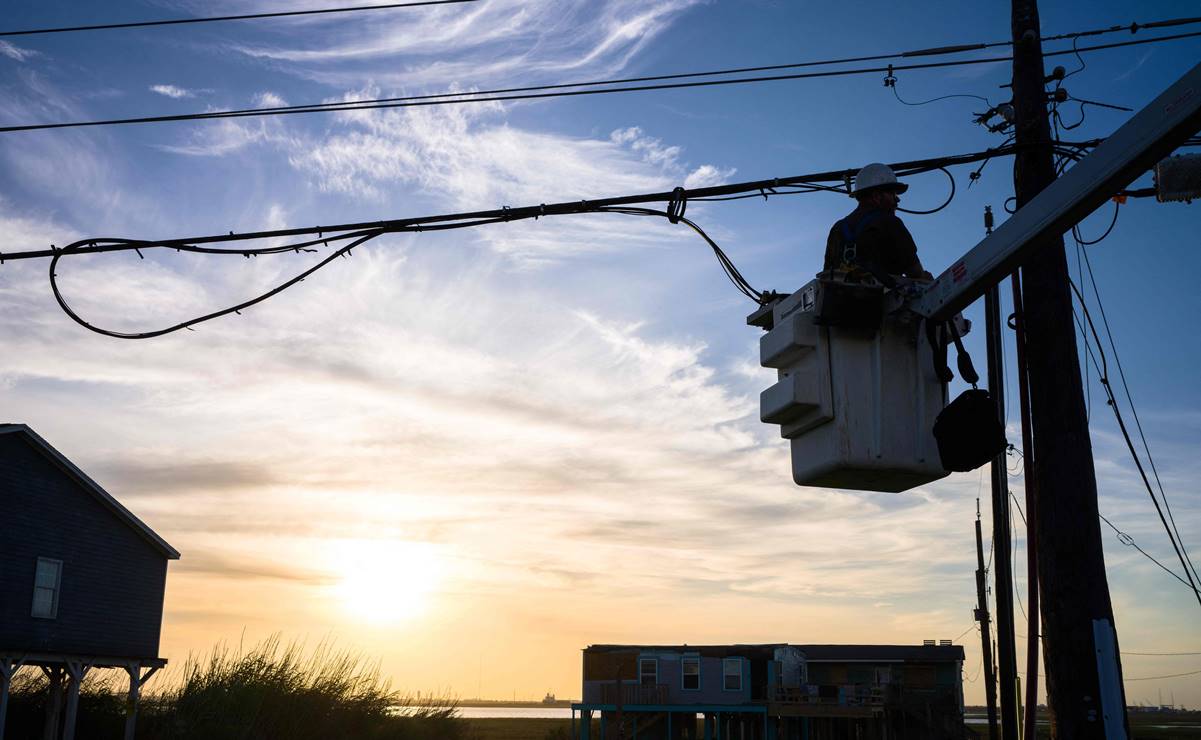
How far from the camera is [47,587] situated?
30.2 metres

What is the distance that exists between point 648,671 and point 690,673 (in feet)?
6.33

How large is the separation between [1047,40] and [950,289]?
23.7 ft

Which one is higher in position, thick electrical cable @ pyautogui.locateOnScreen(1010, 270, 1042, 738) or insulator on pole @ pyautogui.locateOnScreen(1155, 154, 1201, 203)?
insulator on pole @ pyautogui.locateOnScreen(1155, 154, 1201, 203)

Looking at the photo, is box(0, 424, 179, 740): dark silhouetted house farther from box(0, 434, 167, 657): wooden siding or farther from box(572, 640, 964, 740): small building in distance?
box(572, 640, 964, 740): small building in distance

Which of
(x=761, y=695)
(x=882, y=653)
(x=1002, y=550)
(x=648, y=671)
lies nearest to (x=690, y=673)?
(x=648, y=671)

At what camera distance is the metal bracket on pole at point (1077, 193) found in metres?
4.39

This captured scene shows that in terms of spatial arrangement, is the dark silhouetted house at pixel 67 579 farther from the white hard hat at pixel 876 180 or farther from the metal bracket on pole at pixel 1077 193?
the metal bracket on pole at pixel 1077 193

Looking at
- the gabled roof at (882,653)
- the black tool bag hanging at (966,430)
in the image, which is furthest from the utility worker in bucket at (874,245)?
the gabled roof at (882,653)

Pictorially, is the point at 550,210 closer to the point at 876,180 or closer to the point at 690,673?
the point at 876,180

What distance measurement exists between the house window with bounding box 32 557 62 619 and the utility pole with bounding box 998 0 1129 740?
28.9 metres

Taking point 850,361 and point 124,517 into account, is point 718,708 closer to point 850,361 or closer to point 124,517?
point 124,517

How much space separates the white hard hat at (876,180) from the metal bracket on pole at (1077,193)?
115 cm

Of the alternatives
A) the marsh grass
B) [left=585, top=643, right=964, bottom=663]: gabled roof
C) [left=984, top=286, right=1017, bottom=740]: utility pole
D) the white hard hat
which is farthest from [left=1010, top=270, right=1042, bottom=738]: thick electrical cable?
[left=585, top=643, right=964, bottom=663]: gabled roof

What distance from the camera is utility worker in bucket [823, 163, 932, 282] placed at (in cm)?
526
